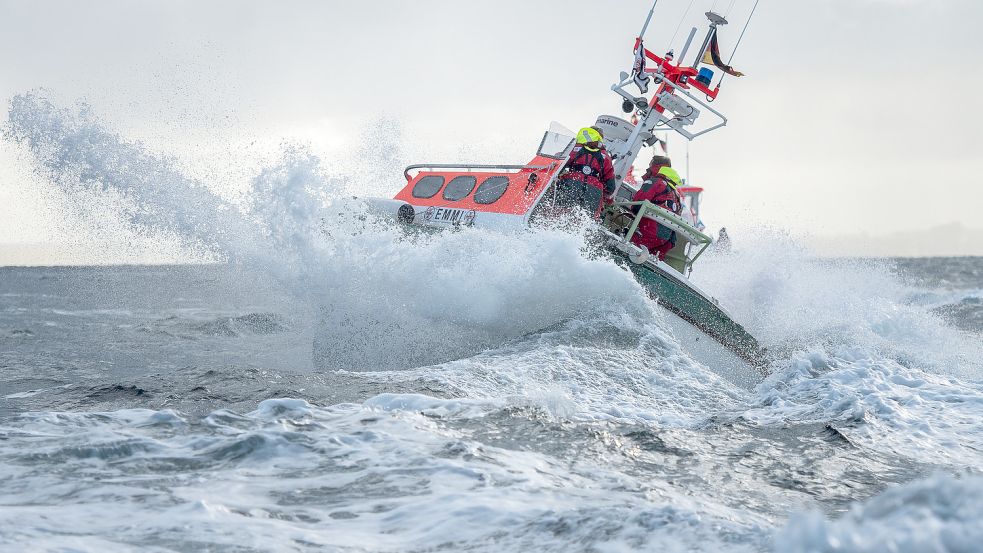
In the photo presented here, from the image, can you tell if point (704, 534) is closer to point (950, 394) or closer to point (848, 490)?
point (848, 490)

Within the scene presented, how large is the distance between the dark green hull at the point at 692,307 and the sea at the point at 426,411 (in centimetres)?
31

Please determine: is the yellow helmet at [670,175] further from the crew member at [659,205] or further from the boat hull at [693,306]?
the boat hull at [693,306]

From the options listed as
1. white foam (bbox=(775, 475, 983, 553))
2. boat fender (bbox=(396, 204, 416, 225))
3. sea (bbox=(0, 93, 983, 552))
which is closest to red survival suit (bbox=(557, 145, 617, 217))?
sea (bbox=(0, 93, 983, 552))

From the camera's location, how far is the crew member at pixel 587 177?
28.2 feet

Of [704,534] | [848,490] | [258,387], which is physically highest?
[848,490]

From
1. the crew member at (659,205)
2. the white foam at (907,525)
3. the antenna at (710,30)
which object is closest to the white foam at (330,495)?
the white foam at (907,525)

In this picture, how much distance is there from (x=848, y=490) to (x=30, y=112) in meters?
9.16

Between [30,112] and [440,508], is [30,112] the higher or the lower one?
the higher one

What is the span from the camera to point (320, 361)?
21.9ft

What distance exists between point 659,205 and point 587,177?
0.96 metres

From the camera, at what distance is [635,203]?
8523mm

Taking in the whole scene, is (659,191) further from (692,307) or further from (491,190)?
(491,190)

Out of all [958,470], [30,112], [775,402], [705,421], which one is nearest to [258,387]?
[705,421]

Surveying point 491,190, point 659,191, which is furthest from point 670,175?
point 491,190
